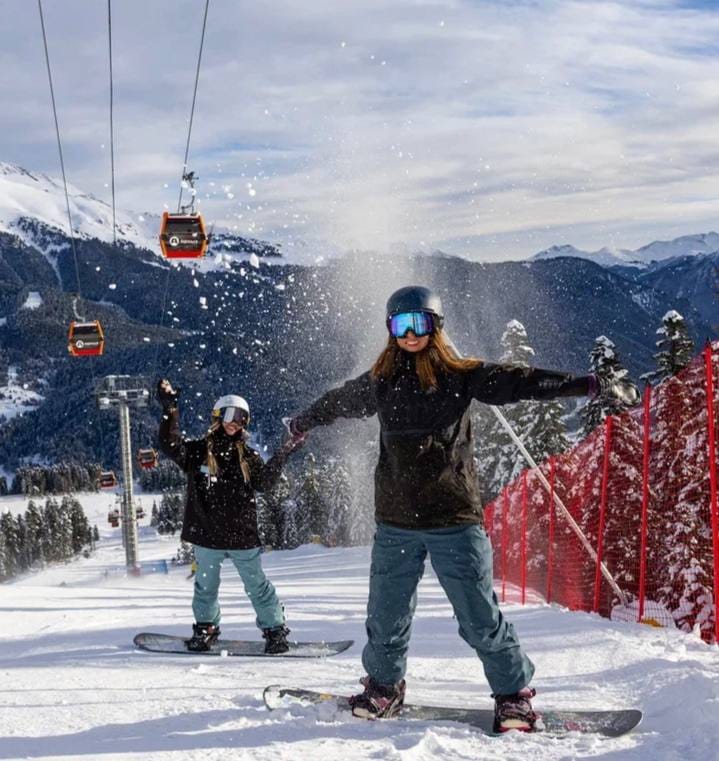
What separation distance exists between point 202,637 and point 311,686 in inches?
61.6

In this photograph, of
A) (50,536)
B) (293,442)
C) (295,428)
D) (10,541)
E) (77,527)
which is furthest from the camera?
(77,527)

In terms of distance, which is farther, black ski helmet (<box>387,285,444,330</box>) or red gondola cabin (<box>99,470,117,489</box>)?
red gondola cabin (<box>99,470,117,489</box>)

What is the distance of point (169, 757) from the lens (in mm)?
2869

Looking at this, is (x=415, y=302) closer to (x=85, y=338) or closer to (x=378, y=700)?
(x=378, y=700)

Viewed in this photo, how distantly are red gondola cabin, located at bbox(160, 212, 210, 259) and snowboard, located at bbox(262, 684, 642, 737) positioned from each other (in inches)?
569

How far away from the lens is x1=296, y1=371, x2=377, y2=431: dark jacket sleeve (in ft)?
12.2

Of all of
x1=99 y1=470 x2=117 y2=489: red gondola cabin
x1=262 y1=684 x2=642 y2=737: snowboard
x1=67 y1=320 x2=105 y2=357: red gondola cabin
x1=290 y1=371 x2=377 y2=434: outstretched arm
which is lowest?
x1=99 y1=470 x2=117 y2=489: red gondola cabin

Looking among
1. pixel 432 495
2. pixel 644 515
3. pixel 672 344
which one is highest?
pixel 672 344

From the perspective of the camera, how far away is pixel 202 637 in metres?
5.43

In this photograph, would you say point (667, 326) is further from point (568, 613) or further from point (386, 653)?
point (386, 653)

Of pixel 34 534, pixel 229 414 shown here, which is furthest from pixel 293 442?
pixel 34 534

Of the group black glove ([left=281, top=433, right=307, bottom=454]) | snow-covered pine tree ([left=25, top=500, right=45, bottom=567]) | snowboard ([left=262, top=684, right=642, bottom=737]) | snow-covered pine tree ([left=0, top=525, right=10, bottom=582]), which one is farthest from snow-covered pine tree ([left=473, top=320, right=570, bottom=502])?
snow-covered pine tree ([left=25, top=500, right=45, bottom=567])

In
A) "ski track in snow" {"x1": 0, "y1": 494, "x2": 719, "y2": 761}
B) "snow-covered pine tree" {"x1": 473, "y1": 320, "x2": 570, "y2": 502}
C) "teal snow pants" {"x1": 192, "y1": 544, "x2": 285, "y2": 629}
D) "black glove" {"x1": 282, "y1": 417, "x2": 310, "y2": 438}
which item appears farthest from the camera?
"snow-covered pine tree" {"x1": 473, "y1": 320, "x2": 570, "y2": 502}

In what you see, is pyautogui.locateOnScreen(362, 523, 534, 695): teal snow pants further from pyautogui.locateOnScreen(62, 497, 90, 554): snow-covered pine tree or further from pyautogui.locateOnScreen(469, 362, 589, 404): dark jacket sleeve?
pyautogui.locateOnScreen(62, 497, 90, 554): snow-covered pine tree
